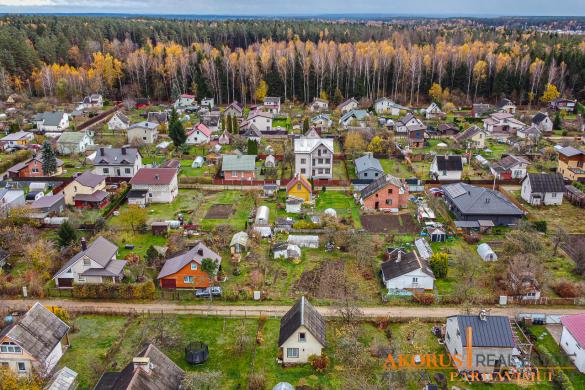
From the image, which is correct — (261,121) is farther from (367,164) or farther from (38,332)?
(38,332)

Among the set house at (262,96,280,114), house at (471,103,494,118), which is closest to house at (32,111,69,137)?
house at (262,96,280,114)

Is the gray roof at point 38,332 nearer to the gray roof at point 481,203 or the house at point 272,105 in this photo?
the gray roof at point 481,203

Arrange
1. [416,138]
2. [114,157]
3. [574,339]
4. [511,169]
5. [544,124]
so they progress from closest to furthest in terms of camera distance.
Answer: [574,339] → [511,169] → [114,157] → [416,138] → [544,124]

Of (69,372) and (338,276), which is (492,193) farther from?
(69,372)

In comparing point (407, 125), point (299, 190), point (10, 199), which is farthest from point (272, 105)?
point (10, 199)

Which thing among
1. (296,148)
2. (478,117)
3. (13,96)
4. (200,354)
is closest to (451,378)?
(200,354)

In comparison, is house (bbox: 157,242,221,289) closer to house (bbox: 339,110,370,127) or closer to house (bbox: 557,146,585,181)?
house (bbox: 557,146,585,181)
